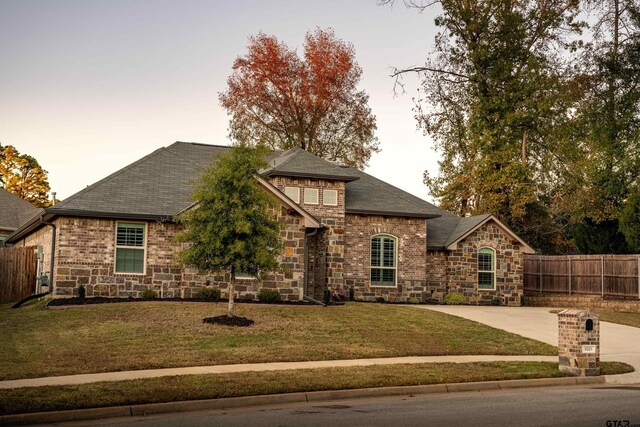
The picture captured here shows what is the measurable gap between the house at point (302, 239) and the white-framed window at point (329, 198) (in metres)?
0.04

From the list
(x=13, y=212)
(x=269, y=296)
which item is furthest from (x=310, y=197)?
(x=13, y=212)

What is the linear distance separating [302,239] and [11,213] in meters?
24.3

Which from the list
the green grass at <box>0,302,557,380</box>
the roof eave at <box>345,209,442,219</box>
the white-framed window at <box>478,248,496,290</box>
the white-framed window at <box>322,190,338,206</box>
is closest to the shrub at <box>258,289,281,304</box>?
the green grass at <box>0,302,557,380</box>

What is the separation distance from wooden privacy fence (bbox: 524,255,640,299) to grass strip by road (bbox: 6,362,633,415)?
56.3 feet

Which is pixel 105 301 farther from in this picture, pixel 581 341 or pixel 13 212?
pixel 13 212

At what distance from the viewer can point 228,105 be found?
173 ft

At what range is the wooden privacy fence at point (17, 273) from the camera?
32.6m

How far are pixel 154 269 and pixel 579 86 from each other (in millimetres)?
22656

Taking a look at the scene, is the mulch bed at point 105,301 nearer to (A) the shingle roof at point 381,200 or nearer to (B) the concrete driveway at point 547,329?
(B) the concrete driveway at point 547,329

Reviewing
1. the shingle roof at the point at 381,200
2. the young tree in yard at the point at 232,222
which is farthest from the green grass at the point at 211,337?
the shingle roof at the point at 381,200

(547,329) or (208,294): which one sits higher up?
(208,294)

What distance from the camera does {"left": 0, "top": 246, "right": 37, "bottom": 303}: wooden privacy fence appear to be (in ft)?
107

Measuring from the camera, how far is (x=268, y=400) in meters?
13.3

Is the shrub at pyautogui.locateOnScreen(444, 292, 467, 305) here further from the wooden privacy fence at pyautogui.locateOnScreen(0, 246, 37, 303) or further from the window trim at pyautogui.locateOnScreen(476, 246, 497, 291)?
the wooden privacy fence at pyautogui.locateOnScreen(0, 246, 37, 303)
